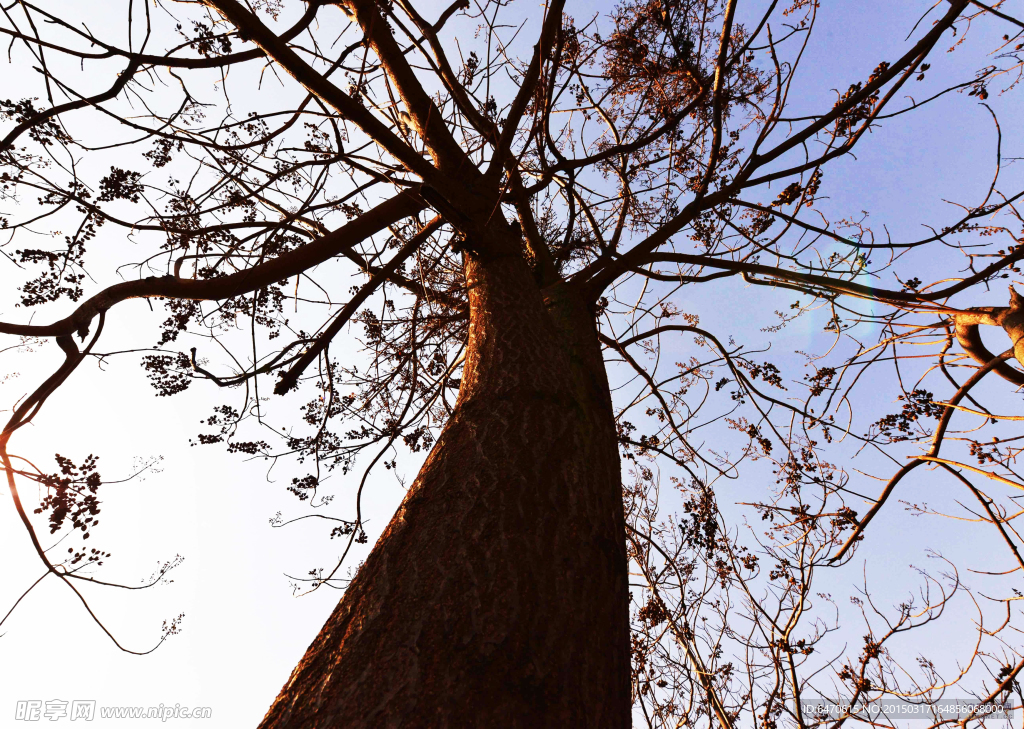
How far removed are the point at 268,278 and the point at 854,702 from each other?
13.0 feet

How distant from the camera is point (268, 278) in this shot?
7.79 ft

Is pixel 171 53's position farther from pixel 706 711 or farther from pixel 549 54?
pixel 706 711

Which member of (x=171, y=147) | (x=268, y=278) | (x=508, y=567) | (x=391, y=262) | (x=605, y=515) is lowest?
(x=508, y=567)

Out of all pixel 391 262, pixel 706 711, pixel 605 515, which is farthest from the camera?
pixel 706 711

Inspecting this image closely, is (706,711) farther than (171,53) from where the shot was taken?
Yes

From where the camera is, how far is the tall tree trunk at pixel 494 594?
0.97 metres

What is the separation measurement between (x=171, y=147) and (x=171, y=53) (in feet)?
1.46

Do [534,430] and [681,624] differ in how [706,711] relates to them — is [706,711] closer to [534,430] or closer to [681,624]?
[681,624]

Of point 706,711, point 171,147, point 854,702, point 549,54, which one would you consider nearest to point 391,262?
point 171,147

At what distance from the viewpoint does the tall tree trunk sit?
974 millimetres

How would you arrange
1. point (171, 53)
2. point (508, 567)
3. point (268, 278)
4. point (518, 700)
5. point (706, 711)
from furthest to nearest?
point (706, 711)
point (268, 278)
point (171, 53)
point (508, 567)
point (518, 700)

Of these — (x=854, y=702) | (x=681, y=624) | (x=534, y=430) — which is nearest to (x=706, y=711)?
(x=681, y=624)

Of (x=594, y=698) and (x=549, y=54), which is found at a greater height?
(x=549, y=54)

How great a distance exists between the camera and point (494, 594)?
1129mm
